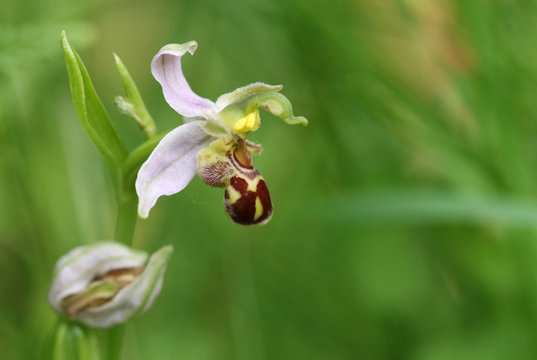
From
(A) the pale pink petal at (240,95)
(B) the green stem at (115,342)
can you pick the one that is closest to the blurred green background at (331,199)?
(B) the green stem at (115,342)

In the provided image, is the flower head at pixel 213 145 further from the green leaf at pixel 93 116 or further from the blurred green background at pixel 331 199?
the blurred green background at pixel 331 199

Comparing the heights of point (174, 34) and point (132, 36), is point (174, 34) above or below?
below

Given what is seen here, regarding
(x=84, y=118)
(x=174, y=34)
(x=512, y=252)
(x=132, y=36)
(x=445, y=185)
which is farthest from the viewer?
(x=132, y=36)

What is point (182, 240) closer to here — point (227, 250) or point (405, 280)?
point (227, 250)

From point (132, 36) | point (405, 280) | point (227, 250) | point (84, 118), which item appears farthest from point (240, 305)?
point (132, 36)

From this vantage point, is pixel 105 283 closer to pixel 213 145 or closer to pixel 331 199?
pixel 213 145
